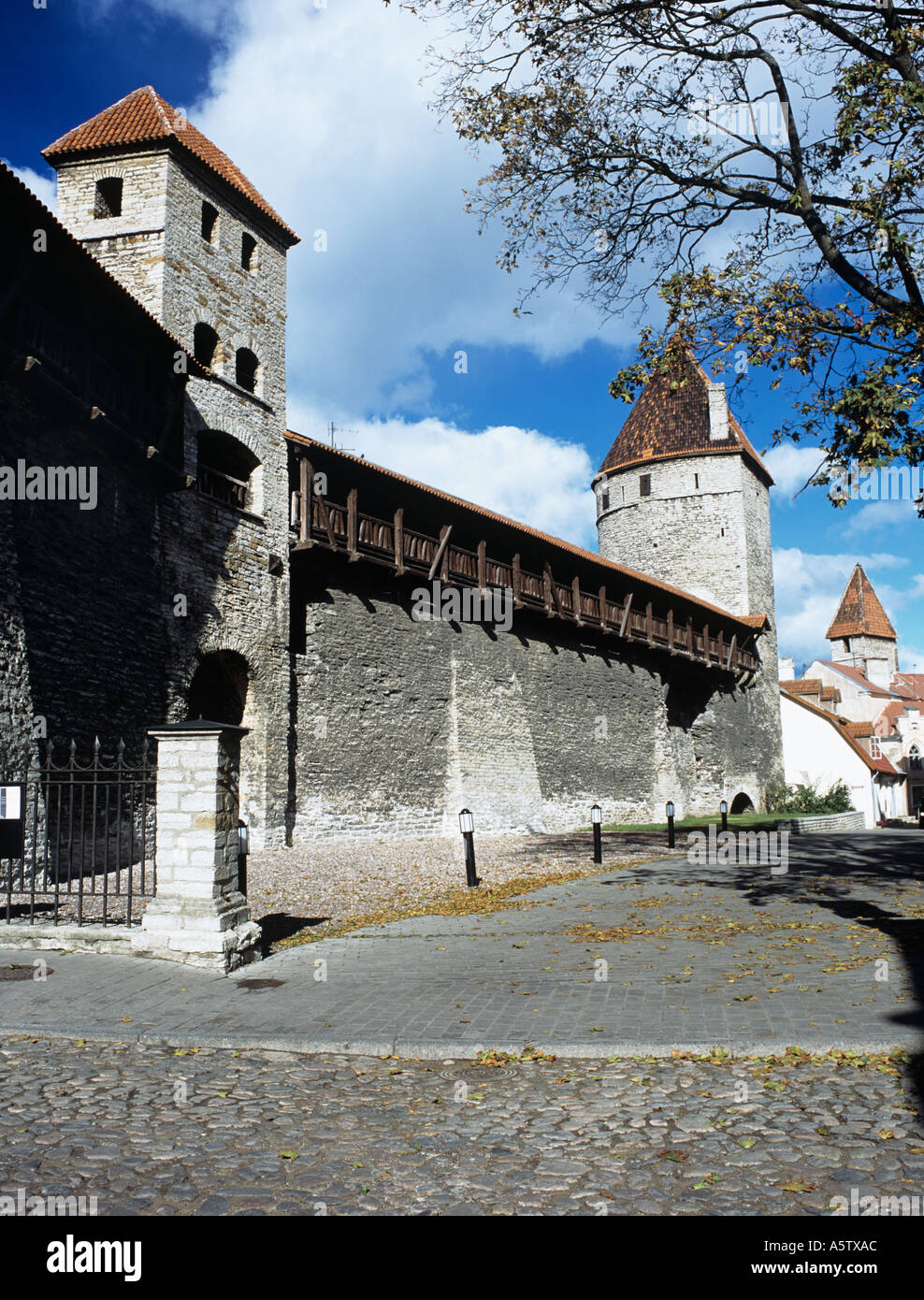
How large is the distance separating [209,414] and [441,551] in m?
5.79

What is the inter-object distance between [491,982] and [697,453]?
109 feet

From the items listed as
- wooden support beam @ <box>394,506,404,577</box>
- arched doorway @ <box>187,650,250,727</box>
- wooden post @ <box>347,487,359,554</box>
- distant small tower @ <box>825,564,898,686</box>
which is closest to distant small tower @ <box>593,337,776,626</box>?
wooden support beam @ <box>394,506,404,577</box>

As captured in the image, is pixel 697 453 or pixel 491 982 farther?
pixel 697 453

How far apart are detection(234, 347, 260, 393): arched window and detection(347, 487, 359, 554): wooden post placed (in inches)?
103

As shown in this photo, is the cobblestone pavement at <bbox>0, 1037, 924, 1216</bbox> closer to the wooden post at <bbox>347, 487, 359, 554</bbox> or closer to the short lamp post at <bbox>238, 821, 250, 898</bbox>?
the short lamp post at <bbox>238, 821, 250, 898</bbox>

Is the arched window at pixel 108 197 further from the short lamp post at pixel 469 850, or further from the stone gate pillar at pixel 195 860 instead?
the stone gate pillar at pixel 195 860

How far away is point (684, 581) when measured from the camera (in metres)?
36.9

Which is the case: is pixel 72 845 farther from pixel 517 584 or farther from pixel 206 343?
pixel 517 584

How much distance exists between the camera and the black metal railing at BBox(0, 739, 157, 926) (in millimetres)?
7160

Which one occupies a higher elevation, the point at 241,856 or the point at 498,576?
the point at 498,576

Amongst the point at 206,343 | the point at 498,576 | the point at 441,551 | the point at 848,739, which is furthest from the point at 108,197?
the point at 848,739

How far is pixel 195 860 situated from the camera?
22.3 ft
